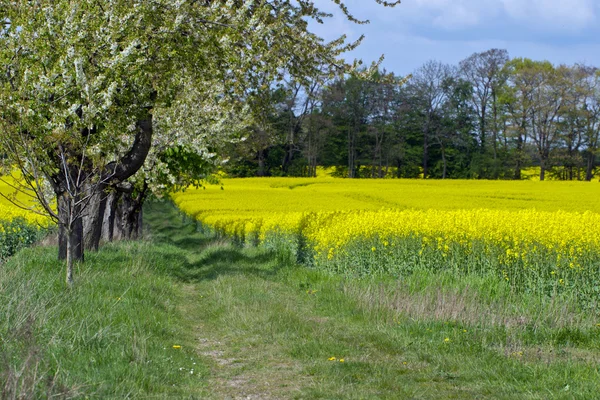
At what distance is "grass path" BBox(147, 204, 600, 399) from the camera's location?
5.63 m

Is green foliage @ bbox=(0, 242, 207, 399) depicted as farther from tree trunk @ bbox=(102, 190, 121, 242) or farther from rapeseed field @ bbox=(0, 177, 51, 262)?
tree trunk @ bbox=(102, 190, 121, 242)

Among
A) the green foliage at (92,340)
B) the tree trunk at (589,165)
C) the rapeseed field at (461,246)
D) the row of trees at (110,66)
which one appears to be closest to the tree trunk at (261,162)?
the tree trunk at (589,165)

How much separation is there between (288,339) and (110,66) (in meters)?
5.40

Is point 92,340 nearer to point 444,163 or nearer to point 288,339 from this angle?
point 288,339

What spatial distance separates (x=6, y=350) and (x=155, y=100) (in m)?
7.19

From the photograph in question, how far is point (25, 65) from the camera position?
1003 cm

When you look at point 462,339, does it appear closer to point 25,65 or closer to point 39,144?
point 39,144

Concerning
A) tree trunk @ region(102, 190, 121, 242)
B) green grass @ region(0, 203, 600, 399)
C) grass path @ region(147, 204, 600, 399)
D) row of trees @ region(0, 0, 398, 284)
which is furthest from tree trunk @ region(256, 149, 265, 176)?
grass path @ region(147, 204, 600, 399)

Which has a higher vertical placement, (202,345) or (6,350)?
(6,350)

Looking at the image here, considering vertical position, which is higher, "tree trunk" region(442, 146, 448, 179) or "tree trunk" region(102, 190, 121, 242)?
"tree trunk" region(442, 146, 448, 179)

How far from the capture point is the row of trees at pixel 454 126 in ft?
228

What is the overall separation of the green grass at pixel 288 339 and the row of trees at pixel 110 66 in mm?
1812

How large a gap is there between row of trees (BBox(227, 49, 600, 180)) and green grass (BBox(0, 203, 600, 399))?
6145cm

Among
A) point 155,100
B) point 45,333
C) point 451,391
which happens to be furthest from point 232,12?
point 451,391
